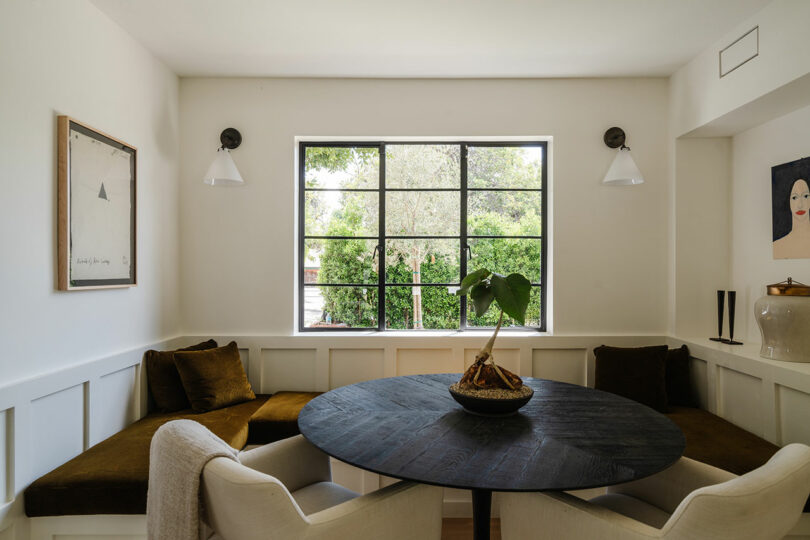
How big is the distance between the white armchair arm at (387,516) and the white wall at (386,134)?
193 cm

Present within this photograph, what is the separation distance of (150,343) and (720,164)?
3950 mm

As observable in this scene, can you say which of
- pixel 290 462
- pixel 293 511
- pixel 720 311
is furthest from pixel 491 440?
pixel 720 311

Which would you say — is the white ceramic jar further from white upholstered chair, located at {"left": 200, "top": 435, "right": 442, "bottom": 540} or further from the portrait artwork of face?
white upholstered chair, located at {"left": 200, "top": 435, "right": 442, "bottom": 540}

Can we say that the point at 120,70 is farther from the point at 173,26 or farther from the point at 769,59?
the point at 769,59

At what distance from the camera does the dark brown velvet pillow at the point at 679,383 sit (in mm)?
2650

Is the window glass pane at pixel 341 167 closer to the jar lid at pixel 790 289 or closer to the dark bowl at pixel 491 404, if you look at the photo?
the dark bowl at pixel 491 404

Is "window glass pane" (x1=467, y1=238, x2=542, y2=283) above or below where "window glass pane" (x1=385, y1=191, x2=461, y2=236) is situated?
below

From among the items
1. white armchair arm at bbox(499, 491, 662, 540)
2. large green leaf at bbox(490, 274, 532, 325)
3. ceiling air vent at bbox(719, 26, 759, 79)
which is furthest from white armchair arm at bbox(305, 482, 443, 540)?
ceiling air vent at bbox(719, 26, 759, 79)

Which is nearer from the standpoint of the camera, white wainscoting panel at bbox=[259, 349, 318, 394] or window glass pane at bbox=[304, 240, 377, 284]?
white wainscoting panel at bbox=[259, 349, 318, 394]

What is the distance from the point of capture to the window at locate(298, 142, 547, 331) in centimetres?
315

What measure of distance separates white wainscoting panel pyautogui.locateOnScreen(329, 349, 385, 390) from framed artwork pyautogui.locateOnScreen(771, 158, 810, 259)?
2.48 metres

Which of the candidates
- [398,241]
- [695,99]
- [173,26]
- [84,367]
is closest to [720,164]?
[695,99]

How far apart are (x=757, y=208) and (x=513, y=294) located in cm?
217

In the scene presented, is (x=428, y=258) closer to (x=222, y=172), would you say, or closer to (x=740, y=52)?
(x=222, y=172)
